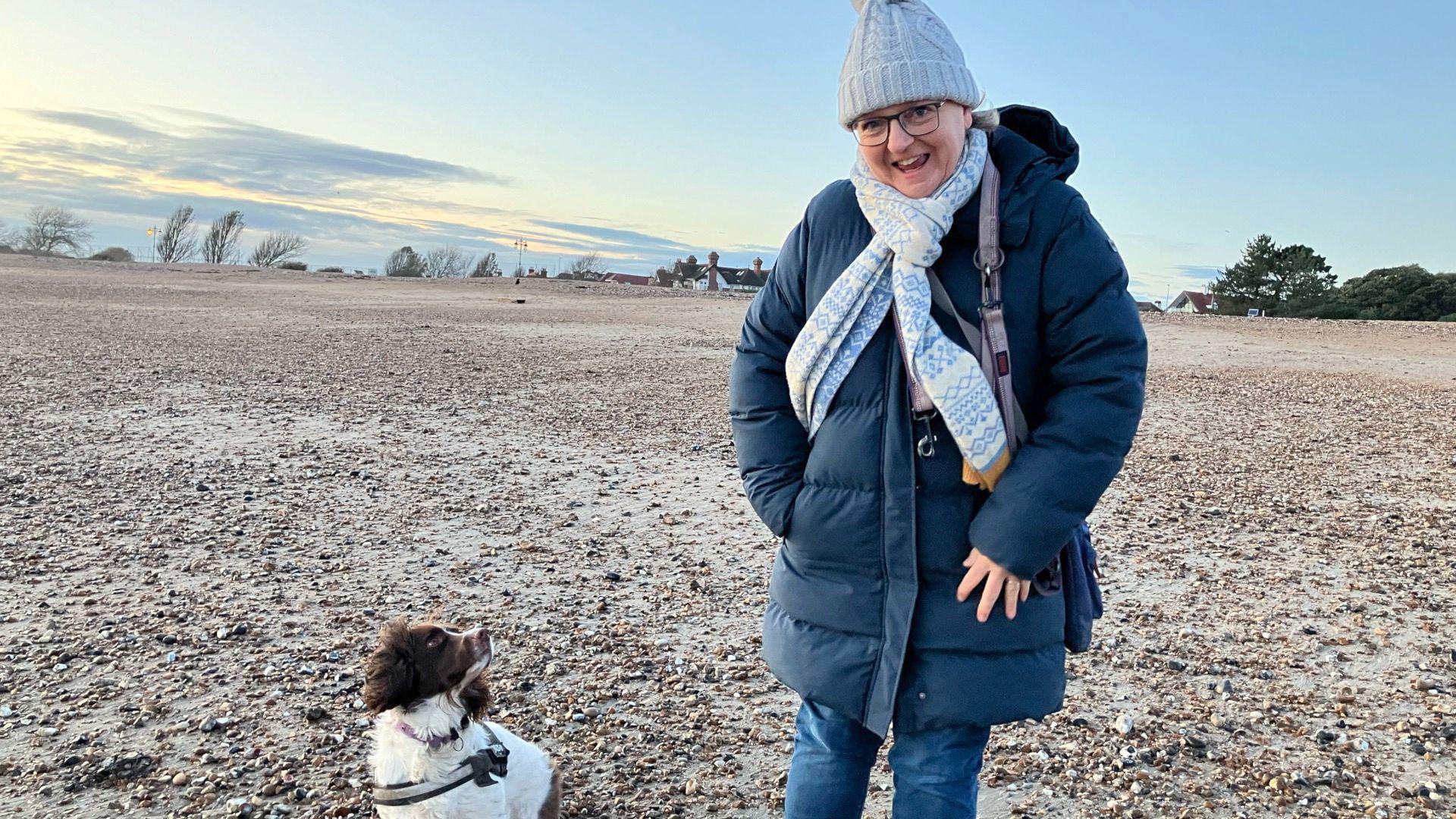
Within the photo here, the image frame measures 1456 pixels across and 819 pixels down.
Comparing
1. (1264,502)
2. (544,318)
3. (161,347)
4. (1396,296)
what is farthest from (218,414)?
(1396,296)

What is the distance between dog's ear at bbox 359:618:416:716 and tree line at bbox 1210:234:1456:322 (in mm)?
38133

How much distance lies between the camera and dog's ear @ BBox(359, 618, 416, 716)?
3070 millimetres

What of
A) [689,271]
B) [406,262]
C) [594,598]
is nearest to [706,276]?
[689,271]

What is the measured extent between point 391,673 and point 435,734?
0.83 feet

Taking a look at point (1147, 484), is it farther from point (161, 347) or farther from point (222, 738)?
point (161, 347)

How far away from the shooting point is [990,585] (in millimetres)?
2354

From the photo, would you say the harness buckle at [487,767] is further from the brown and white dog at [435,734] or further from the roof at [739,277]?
the roof at [739,277]

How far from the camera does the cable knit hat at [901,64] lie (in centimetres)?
237

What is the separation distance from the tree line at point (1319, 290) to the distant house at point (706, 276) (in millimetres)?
22223

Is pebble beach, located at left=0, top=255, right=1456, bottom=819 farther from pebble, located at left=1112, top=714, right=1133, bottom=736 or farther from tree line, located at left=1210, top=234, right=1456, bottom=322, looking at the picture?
tree line, located at left=1210, top=234, right=1456, bottom=322

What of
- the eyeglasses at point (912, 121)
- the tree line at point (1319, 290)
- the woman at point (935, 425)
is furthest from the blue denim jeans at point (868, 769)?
the tree line at point (1319, 290)

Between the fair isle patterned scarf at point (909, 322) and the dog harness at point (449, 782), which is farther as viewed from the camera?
the dog harness at point (449, 782)

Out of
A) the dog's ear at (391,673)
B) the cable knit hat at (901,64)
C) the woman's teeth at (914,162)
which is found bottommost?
the dog's ear at (391,673)

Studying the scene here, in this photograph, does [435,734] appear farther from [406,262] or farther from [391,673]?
[406,262]
